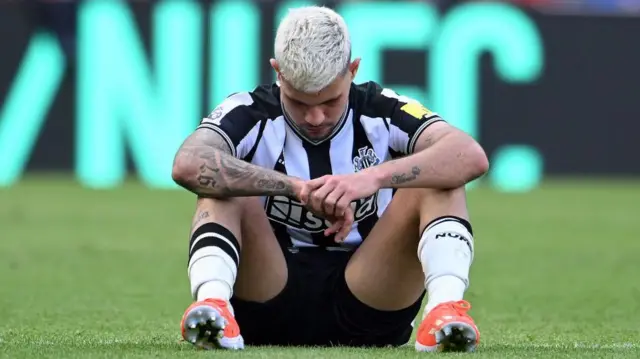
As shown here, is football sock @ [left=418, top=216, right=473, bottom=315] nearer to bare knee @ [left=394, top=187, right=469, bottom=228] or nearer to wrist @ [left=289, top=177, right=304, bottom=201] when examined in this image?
bare knee @ [left=394, top=187, right=469, bottom=228]

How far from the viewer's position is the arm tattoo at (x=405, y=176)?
452 centimetres

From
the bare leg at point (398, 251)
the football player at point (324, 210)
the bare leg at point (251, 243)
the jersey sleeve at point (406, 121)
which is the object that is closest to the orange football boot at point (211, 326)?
the football player at point (324, 210)

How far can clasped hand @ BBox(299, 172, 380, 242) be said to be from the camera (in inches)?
173

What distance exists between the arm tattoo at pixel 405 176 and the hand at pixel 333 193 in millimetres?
111

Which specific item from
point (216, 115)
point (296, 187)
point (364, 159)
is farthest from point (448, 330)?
point (216, 115)

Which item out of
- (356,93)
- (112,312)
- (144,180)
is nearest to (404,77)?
(144,180)

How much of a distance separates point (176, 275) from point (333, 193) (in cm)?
386

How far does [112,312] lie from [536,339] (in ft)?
6.43

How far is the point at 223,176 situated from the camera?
448 centimetres

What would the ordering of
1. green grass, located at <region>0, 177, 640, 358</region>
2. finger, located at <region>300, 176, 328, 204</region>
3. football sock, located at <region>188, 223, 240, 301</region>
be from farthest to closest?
green grass, located at <region>0, 177, 640, 358</region> < finger, located at <region>300, 176, 328, 204</region> < football sock, located at <region>188, 223, 240, 301</region>

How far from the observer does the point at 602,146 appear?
16109 millimetres

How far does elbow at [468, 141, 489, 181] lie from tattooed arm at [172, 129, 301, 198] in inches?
22.7

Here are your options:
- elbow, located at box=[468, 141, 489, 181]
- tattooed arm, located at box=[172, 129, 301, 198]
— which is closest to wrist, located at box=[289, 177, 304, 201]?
tattooed arm, located at box=[172, 129, 301, 198]

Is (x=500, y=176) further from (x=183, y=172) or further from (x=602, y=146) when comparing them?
(x=183, y=172)
